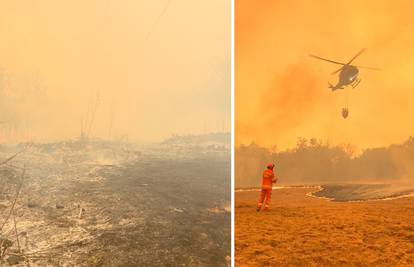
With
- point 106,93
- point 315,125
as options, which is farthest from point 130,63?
point 315,125

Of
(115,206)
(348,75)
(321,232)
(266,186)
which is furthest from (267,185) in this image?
(115,206)

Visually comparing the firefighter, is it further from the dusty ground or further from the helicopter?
the helicopter

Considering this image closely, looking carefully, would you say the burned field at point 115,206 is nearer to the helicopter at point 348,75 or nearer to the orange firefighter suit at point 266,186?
the orange firefighter suit at point 266,186

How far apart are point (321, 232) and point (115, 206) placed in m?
1.81

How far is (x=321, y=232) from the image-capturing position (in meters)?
3.77

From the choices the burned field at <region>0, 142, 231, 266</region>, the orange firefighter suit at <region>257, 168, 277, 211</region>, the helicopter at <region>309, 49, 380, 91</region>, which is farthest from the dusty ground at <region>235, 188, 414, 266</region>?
the helicopter at <region>309, 49, 380, 91</region>

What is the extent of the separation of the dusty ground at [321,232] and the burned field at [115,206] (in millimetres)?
228

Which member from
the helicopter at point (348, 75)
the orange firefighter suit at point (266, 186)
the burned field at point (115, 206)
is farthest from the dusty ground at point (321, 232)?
the helicopter at point (348, 75)

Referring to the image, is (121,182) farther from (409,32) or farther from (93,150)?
(409,32)

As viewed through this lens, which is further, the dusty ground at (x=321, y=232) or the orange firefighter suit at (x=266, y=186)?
the orange firefighter suit at (x=266, y=186)

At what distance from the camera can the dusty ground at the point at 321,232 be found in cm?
370

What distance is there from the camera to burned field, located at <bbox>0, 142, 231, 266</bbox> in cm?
350

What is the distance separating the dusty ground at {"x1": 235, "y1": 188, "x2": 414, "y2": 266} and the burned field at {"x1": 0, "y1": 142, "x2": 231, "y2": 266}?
23 centimetres

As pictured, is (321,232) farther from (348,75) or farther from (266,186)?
(348,75)
